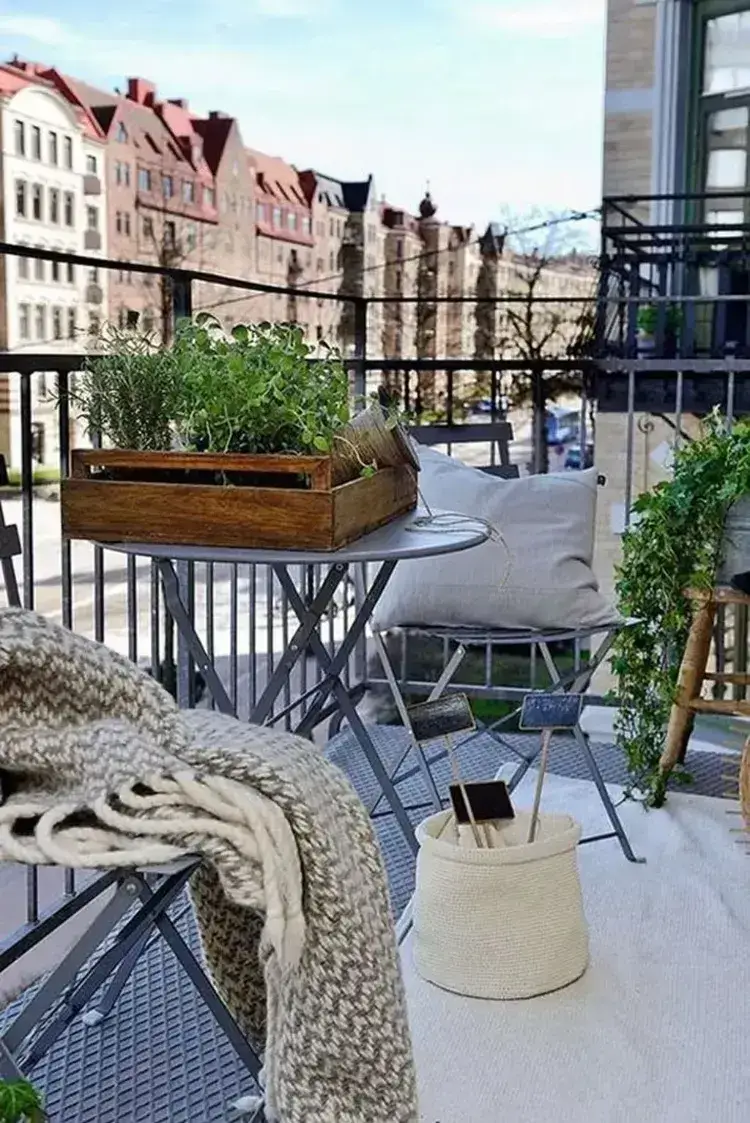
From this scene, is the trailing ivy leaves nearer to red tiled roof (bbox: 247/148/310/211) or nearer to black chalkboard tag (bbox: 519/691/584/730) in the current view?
black chalkboard tag (bbox: 519/691/584/730)

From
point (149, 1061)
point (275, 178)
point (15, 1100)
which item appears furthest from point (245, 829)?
point (275, 178)

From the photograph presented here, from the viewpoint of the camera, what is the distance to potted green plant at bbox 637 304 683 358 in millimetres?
7094

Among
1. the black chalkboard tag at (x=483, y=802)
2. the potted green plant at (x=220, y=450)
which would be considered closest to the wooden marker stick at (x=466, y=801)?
the black chalkboard tag at (x=483, y=802)

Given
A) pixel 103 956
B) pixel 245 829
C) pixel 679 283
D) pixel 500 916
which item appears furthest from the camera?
pixel 679 283

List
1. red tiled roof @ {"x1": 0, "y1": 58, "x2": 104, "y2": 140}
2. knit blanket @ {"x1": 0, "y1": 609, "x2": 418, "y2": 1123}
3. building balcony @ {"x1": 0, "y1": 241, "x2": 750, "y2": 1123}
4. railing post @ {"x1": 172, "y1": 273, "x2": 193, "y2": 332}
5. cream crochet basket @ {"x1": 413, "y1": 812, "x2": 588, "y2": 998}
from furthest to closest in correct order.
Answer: red tiled roof @ {"x1": 0, "y1": 58, "x2": 104, "y2": 140}, railing post @ {"x1": 172, "y1": 273, "x2": 193, "y2": 332}, cream crochet basket @ {"x1": 413, "y1": 812, "x2": 588, "y2": 998}, building balcony @ {"x1": 0, "y1": 241, "x2": 750, "y2": 1123}, knit blanket @ {"x1": 0, "y1": 609, "x2": 418, "y2": 1123}

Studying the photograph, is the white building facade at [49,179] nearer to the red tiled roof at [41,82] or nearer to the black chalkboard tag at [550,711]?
the red tiled roof at [41,82]

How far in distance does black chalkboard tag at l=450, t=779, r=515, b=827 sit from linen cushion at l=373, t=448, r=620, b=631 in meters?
0.64

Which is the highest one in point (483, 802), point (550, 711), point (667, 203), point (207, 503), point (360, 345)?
point (667, 203)

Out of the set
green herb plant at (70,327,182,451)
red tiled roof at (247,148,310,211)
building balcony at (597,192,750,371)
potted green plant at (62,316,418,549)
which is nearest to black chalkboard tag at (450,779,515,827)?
potted green plant at (62,316,418,549)

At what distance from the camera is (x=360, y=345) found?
368 cm

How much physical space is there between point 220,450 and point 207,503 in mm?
96

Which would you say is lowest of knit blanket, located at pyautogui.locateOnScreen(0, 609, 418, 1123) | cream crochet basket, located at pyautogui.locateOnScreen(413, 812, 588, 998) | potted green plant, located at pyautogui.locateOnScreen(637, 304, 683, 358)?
cream crochet basket, located at pyautogui.locateOnScreen(413, 812, 588, 998)

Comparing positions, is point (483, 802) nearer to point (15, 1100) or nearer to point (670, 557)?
point (670, 557)

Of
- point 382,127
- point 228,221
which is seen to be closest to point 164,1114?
point 382,127
